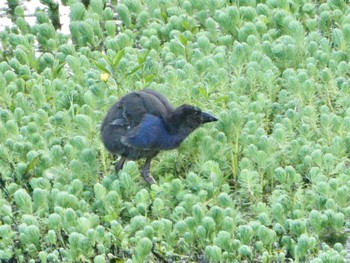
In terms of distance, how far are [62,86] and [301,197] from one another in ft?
8.43

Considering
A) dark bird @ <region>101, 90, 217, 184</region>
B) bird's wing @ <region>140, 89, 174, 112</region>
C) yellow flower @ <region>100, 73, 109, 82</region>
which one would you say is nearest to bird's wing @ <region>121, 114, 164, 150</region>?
dark bird @ <region>101, 90, 217, 184</region>

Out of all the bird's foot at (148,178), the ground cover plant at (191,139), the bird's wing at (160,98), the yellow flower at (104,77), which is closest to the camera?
the ground cover plant at (191,139)

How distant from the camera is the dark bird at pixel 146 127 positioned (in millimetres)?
7969

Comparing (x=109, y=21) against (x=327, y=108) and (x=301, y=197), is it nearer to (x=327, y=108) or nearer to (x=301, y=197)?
(x=327, y=108)

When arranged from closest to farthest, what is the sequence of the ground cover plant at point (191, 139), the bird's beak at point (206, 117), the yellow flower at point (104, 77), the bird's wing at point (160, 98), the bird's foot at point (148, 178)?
the ground cover plant at point (191, 139), the bird's foot at point (148, 178), the bird's beak at point (206, 117), the bird's wing at point (160, 98), the yellow flower at point (104, 77)

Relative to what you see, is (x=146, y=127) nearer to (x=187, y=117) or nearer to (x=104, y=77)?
(x=187, y=117)

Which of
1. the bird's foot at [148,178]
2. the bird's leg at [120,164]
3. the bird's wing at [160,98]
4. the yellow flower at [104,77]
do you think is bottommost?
the bird's leg at [120,164]

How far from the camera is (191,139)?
8297 mm

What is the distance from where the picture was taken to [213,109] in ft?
28.5

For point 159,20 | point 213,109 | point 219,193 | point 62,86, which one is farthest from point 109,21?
point 219,193

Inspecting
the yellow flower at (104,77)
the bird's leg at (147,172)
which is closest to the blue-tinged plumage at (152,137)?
the bird's leg at (147,172)

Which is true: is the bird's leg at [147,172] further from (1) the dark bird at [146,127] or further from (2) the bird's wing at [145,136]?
(2) the bird's wing at [145,136]

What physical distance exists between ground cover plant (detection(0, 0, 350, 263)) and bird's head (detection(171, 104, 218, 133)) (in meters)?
0.16

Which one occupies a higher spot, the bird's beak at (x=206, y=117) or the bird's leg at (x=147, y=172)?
the bird's beak at (x=206, y=117)
